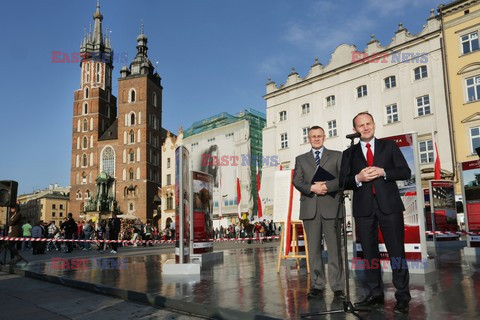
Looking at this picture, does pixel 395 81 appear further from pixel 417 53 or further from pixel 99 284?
pixel 99 284

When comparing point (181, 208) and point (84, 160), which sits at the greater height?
point (84, 160)

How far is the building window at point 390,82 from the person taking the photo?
33812 mm

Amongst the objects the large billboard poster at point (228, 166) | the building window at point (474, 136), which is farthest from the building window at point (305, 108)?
the building window at point (474, 136)

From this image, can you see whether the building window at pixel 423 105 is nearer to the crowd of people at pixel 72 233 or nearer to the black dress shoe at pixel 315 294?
the crowd of people at pixel 72 233

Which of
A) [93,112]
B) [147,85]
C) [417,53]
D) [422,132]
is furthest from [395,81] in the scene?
[93,112]

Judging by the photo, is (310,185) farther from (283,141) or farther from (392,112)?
(283,141)

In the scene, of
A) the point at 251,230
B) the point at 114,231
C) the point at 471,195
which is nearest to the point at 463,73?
the point at 251,230

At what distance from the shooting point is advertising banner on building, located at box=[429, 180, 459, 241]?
17.0 metres

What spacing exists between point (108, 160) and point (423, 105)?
64.5 metres

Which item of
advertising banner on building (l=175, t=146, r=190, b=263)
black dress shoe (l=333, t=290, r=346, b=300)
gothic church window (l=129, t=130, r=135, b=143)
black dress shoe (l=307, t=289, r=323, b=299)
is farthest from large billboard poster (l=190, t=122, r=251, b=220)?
black dress shoe (l=333, t=290, r=346, b=300)

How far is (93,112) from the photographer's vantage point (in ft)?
→ 281

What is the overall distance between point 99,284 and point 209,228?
5544 millimetres

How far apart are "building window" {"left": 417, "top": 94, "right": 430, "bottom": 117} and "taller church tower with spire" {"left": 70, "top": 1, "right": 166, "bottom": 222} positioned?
5378 centimetres

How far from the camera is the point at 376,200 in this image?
4324mm
